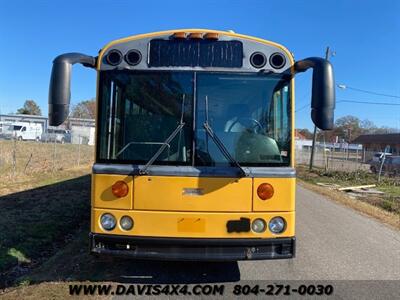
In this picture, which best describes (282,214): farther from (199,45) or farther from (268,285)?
(199,45)

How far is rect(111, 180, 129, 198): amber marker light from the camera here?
5.21m

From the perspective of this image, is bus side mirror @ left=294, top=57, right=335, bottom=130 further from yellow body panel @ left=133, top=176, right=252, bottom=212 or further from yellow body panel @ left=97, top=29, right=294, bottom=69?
yellow body panel @ left=133, top=176, right=252, bottom=212

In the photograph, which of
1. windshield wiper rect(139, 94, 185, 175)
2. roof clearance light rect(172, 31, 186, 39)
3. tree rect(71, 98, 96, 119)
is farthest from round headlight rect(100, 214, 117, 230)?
tree rect(71, 98, 96, 119)

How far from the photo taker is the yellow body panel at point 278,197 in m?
5.24

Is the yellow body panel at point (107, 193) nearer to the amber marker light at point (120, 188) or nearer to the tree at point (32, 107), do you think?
the amber marker light at point (120, 188)

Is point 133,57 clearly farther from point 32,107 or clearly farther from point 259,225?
point 32,107

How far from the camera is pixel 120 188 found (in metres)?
5.22

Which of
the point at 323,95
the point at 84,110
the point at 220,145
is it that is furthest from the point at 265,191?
the point at 84,110

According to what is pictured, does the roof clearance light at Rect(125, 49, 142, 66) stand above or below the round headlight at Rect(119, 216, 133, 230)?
above

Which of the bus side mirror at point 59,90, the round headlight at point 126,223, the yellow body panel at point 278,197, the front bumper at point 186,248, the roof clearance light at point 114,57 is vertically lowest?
the front bumper at point 186,248

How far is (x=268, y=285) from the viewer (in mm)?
5895

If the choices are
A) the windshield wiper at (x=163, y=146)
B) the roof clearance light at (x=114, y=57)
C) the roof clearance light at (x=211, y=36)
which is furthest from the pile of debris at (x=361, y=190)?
the roof clearance light at (x=114, y=57)

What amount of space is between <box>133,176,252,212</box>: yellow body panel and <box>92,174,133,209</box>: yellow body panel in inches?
3.9

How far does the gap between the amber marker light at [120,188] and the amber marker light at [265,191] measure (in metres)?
1.48
